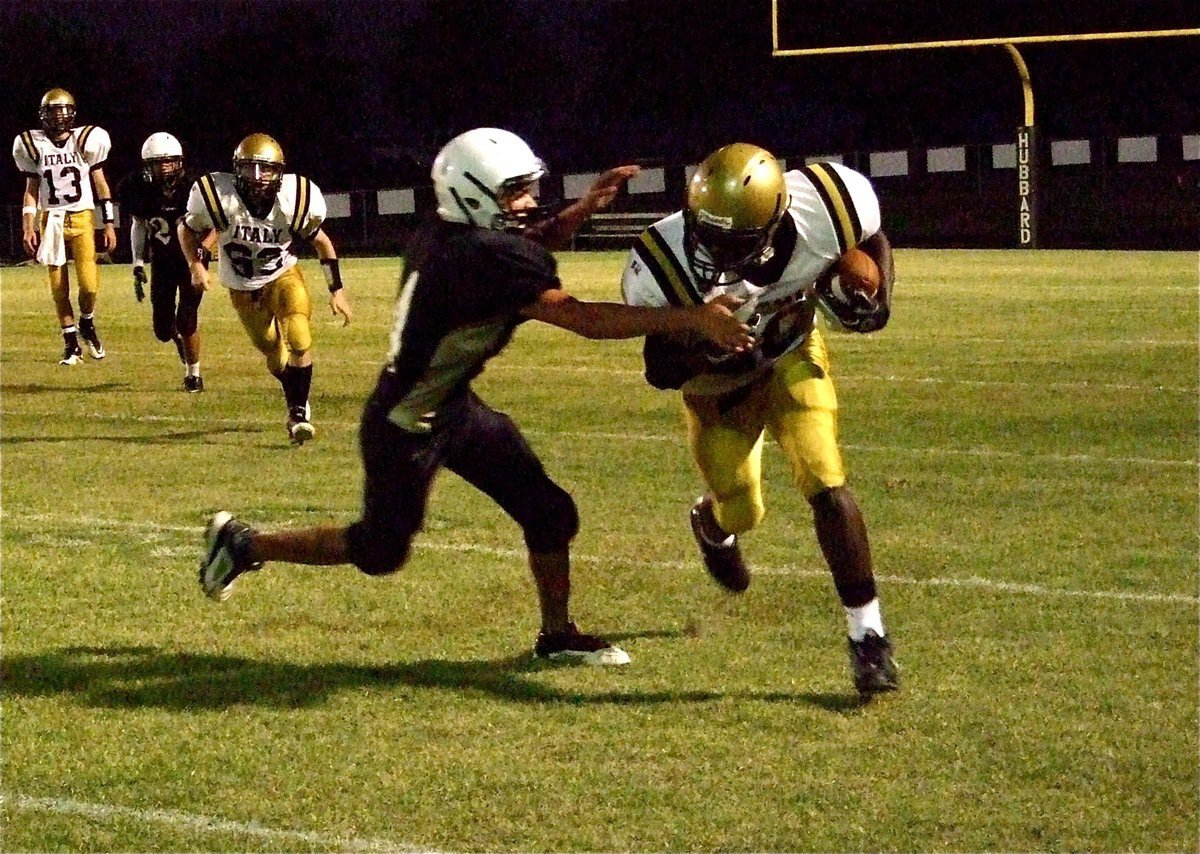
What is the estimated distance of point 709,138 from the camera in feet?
163

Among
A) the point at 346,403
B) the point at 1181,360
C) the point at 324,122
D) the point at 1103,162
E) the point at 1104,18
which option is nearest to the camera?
the point at 346,403

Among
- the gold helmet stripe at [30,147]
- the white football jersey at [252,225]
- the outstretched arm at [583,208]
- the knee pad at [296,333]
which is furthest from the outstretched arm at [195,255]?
the outstretched arm at [583,208]

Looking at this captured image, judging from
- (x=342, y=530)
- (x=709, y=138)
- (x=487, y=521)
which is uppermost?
(x=342, y=530)

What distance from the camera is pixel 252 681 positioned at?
16.4 feet

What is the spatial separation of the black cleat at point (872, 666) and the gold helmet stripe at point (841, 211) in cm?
105

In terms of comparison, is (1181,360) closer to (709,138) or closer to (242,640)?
(242,640)

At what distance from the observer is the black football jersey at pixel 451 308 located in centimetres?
447

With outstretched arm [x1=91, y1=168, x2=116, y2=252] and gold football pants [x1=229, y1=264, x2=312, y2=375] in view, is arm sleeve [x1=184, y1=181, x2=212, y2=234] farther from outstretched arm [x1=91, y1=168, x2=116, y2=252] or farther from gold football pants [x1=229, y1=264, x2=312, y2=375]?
outstretched arm [x1=91, y1=168, x2=116, y2=252]

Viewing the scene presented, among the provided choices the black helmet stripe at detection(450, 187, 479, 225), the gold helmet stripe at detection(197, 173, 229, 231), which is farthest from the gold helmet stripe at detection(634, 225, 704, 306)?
the gold helmet stripe at detection(197, 173, 229, 231)

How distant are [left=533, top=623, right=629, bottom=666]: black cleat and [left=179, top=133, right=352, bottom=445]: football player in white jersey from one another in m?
4.70

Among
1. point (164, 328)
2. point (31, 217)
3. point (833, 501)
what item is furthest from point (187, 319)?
point (833, 501)

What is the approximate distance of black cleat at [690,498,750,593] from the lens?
568 centimetres

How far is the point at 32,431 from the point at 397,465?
5.97 metres

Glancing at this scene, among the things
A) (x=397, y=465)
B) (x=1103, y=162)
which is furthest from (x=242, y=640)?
(x=1103, y=162)
